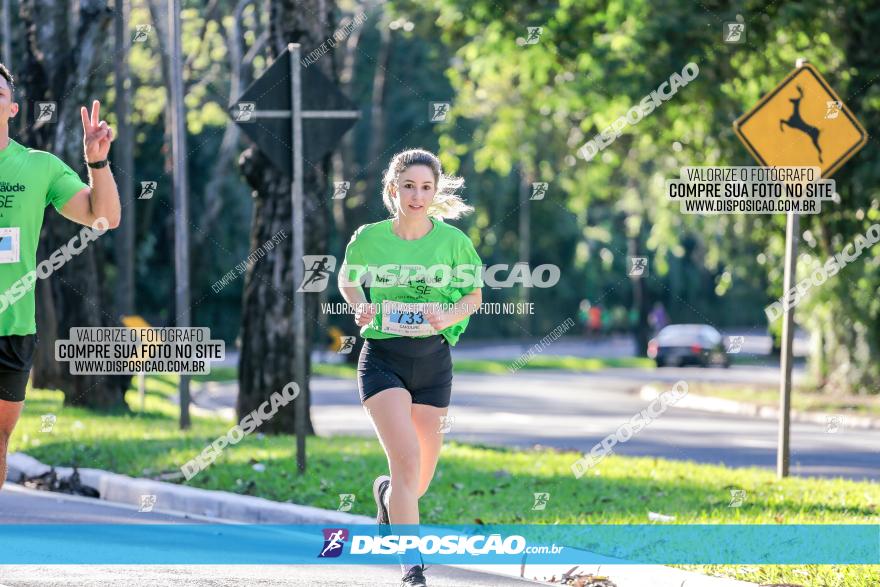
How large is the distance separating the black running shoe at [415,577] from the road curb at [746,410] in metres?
15.2

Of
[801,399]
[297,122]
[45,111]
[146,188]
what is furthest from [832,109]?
[801,399]

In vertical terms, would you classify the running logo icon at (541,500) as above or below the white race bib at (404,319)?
below

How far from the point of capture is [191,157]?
4644 centimetres

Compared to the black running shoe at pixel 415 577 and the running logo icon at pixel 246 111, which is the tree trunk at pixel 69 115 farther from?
the black running shoe at pixel 415 577

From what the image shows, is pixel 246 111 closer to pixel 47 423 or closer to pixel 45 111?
pixel 47 423

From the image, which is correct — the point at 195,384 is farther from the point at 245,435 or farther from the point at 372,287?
the point at 372,287

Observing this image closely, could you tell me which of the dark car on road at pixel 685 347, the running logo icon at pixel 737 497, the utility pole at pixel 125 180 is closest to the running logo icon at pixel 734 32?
the utility pole at pixel 125 180

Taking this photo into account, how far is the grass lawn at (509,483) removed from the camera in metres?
9.19

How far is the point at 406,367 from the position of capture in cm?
663

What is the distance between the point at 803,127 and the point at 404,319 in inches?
222

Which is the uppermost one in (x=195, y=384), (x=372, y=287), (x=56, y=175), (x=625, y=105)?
(x=625, y=105)

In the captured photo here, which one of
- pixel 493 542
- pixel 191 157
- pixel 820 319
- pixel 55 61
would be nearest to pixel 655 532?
pixel 493 542

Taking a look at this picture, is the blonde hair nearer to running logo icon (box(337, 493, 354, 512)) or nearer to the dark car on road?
running logo icon (box(337, 493, 354, 512))

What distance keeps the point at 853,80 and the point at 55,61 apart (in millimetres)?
10729
